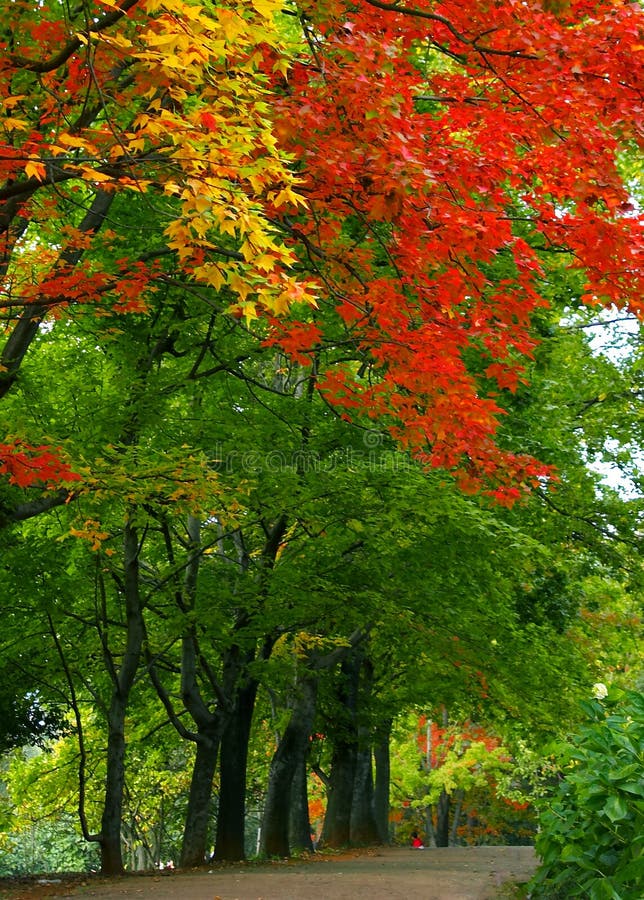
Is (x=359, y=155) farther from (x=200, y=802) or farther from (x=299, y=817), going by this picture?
(x=299, y=817)

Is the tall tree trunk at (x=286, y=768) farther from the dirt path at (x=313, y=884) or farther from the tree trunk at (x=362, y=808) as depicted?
the tree trunk at (x=362, y=808)

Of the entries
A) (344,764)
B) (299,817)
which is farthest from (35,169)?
(344,764)

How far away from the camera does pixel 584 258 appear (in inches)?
307

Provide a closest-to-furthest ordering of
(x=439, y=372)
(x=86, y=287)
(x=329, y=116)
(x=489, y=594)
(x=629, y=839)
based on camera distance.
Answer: (x=629, y=839) → (x=329, y=116) → (x=439, y=372) → (x=86, y=287) → (x=489, y=594)

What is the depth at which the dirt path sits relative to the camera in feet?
36.2

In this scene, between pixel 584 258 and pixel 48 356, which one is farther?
pixel 48 356

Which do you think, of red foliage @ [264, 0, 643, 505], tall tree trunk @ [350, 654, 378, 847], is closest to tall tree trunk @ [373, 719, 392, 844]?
tall tree trunk @ [350, 654, 378, 847]

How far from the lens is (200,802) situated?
17.8m

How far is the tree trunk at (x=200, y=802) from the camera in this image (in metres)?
17.7

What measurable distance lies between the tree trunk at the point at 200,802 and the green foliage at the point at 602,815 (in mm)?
11001

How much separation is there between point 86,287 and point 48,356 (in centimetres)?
759

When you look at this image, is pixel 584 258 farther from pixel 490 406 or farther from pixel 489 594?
pixel 489 594

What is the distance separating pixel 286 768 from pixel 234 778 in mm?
1818

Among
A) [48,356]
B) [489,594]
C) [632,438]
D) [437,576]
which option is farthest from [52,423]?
[632,438]
